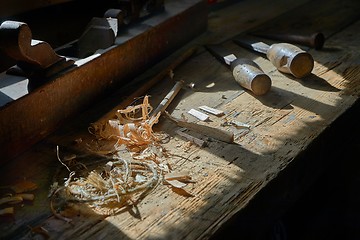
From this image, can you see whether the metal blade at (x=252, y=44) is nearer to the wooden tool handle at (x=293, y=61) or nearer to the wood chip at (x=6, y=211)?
the wooden tool handle at (x=293, y=61)

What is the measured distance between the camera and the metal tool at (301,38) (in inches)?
114

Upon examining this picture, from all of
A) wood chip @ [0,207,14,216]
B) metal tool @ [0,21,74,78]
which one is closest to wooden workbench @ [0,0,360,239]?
wood chip @ [0,207,14,216]

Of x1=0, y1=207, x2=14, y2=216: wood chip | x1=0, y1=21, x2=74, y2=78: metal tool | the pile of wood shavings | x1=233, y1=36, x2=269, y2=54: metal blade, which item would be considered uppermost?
x1=0, y1=21, x2=74, y2=78: metal tool

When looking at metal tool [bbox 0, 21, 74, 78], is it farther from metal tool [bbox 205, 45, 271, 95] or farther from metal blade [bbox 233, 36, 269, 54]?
metal blade [bbox 233, 36, 269, 54]

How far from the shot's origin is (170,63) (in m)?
2.80

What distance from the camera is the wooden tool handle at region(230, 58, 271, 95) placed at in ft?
7.65

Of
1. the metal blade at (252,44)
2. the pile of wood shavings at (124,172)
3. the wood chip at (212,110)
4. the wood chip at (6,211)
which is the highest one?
the wood chip at (6,211)

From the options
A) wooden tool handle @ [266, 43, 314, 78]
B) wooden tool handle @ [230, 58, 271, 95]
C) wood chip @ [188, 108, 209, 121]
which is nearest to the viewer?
wood chip @ [188, 108, 209, 121]

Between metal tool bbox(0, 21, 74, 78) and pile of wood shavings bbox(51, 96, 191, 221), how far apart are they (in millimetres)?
316

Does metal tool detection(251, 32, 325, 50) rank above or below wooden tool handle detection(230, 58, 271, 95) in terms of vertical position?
below

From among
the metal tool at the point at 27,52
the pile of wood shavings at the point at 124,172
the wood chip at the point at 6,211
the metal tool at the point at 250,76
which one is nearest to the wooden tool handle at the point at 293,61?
the metal tool at the point at 250,76

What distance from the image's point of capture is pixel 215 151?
1.91m

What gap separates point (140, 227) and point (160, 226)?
6 cm

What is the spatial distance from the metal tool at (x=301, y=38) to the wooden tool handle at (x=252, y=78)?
62 centimetres
